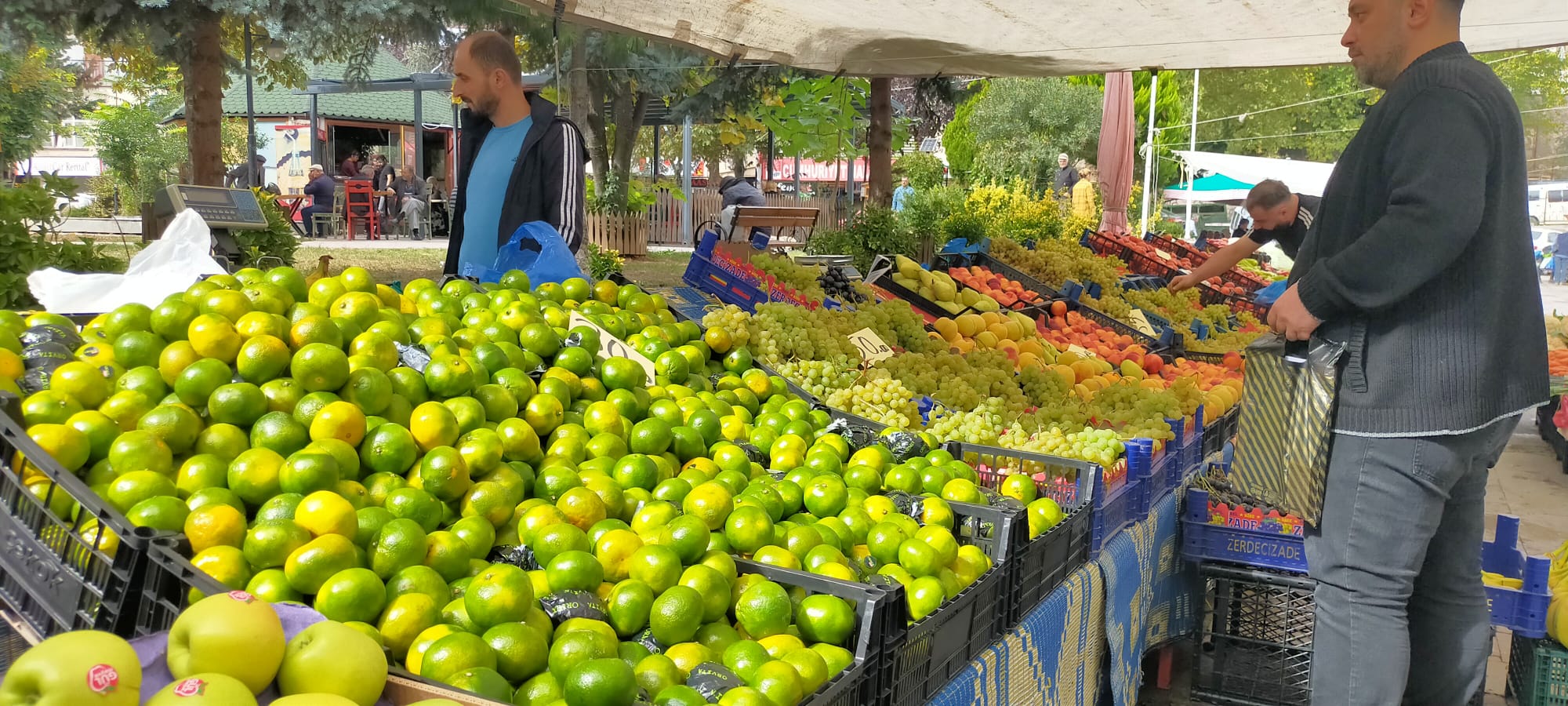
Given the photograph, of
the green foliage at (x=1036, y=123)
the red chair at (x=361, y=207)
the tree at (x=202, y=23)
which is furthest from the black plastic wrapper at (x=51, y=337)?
the green foliage at (x=1036, y=123)

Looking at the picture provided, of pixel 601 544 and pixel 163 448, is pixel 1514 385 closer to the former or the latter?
pixel 601 544

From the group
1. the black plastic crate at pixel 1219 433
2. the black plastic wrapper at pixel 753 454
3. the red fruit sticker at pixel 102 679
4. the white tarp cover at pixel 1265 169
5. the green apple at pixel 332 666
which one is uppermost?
the white tarp cover at pixel 1265 169

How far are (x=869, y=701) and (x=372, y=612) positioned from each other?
31.7 inches

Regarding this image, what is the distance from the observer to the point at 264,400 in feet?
6.55

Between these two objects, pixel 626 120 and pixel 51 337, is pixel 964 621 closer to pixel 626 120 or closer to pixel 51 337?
pixel 51 337

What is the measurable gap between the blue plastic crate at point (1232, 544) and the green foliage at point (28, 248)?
16.2ft

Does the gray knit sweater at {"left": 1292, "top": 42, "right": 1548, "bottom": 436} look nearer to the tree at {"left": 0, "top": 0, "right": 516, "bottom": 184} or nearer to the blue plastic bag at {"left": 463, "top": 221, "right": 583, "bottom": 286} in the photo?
the blue plastic bag at {"left": 463, "top": 221, "right": 583, "bottom": 286}

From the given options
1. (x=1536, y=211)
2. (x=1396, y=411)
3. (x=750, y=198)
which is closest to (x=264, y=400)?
(x=1396, y=411)

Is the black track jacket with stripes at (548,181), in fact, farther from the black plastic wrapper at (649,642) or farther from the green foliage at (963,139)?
the green foliage at (963,139)

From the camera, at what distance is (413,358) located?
7.67 feet

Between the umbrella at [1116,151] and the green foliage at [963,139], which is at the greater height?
the green foliage at [963,139]

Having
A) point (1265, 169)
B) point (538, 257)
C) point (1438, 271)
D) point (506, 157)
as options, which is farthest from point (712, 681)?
point (1265, 169)

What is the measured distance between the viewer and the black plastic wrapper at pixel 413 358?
2324 mm

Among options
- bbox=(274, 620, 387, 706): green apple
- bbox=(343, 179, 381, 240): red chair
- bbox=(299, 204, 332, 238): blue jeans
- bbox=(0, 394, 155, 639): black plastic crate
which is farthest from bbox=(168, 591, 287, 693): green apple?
bbox=(343, 179, 381, 240): red chair
